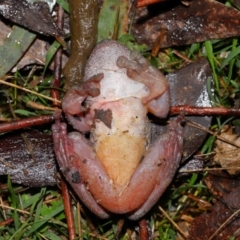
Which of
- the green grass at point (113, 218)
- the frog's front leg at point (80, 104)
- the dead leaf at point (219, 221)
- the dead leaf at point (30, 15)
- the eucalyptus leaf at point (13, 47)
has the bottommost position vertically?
the dead leaf at point (219, 221)

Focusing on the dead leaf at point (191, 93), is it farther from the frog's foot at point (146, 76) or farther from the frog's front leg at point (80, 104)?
the frog's front leg at point (80, 104)

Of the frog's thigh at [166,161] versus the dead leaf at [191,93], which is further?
the dead leaf at [191,93]

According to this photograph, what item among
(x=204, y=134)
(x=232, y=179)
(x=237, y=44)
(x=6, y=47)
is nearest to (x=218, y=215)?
(x=232, y=179)

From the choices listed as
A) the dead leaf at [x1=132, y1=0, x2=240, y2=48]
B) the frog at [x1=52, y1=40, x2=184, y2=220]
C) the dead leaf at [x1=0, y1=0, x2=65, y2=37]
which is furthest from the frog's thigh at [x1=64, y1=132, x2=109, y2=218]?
the dead leaf at [x1=132, y1=0, x2=240, y2=48]

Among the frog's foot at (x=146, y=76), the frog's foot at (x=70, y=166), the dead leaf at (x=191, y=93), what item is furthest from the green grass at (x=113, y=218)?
the frog's foot at (x=146, y=76)

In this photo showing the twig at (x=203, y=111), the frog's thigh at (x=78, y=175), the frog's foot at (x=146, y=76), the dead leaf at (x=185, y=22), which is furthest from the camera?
the dead leaf at (x=185, y=22)

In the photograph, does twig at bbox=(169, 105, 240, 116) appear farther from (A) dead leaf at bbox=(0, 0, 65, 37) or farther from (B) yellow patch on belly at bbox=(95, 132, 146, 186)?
(A) dead leaf at bbox=(0, 0, 65, 37)

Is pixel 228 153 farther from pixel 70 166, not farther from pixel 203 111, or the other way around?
pixel 70 166
